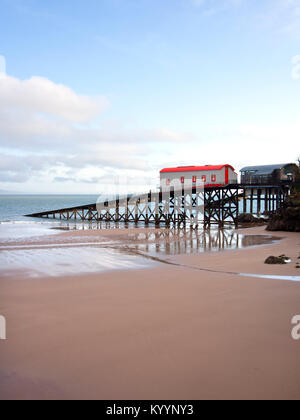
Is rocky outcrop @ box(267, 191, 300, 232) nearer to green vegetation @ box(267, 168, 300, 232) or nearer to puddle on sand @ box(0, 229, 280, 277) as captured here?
green vegetation @ box(267, 168, 300, 232)

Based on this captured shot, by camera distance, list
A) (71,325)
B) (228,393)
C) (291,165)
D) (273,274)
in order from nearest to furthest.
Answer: (228,393) → (71,325) → (273,274) → (291,165)

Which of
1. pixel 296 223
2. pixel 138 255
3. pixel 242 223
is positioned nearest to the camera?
pixel 138 255

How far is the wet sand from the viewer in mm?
4094

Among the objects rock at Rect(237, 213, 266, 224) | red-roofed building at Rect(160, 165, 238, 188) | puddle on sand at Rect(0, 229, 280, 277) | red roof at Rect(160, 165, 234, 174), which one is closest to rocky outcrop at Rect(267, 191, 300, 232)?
puddle on sand at Rect(0, 229, 280, 277)

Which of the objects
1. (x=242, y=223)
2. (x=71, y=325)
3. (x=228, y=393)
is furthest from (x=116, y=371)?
(x=242, y=223)

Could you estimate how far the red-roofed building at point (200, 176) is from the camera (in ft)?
126

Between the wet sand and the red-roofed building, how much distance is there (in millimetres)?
29308

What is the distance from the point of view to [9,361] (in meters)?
4.79

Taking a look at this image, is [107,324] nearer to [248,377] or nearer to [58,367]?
[58,367]

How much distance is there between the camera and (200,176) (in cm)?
3919

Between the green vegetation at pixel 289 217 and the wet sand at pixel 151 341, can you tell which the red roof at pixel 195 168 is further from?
the wet sand at pixel 151 341

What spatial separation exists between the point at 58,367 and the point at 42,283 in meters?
5.59

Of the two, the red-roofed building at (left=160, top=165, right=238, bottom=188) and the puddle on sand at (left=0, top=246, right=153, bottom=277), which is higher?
the red-roofed building at (left=160, top=165, right=238, bottom=188)

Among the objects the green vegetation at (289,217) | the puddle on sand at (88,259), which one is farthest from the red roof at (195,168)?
the puddle on sand at (88,259)
